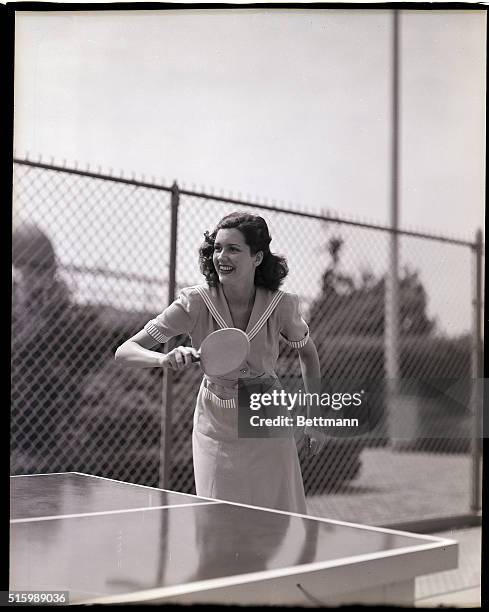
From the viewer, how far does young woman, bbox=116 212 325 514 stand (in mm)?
2439

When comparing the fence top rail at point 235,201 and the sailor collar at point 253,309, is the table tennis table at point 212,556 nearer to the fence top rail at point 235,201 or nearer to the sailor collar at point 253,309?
the sailor collar at point 253,309

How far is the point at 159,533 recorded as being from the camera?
168 cm

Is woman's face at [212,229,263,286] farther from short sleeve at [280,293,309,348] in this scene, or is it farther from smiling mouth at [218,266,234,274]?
short sleeve at [280,293,309,348]

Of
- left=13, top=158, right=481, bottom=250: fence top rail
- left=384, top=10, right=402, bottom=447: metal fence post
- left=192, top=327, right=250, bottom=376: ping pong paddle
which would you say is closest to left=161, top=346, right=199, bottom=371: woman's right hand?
left=192, top=327, right=250, bottom=376: ping pong paddle

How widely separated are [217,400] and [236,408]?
0.25 feet

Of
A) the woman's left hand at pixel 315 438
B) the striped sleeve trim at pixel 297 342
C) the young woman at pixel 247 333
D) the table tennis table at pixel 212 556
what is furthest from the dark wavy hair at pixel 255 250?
the table tennis table at pixel 212 556

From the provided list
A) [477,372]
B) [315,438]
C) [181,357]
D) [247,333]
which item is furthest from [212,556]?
[477,372]

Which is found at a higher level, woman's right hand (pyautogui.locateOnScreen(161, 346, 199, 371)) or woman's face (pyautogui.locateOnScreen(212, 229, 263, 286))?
woman's face (pyautogui.locateOnScreen(212, 229, 263, 286))

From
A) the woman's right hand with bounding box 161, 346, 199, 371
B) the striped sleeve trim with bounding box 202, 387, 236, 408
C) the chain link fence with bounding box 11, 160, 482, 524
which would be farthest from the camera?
the chain link fence with bounding box 11, 160, 482, 524

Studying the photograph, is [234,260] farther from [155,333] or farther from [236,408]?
[236,408]

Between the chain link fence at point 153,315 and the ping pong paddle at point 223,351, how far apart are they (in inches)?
7.6

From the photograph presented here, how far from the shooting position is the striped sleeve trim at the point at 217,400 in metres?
2.43

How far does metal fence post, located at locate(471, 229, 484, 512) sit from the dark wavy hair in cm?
63

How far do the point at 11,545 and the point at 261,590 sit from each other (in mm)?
562
